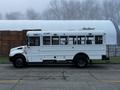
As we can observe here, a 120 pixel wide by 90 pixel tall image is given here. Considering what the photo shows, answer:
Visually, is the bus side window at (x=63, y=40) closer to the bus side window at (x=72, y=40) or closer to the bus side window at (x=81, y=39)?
the bus side window at (x=72, y=40)

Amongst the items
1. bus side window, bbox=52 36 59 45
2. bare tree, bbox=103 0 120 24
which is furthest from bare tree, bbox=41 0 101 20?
bus side window, bbox=52 36 59 45

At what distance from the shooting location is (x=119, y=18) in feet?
309

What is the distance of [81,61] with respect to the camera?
21344 millimetres

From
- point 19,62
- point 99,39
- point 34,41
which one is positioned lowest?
point 19,62

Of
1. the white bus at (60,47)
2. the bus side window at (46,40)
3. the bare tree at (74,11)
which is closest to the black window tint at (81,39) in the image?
the white bus at (60,47)

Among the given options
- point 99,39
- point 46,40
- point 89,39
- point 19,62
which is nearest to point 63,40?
point 46,40

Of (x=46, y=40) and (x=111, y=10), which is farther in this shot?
(x=111, y=10)

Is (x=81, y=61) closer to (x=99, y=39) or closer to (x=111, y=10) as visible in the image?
(x=99, y=39)

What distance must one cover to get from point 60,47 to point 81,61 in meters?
1.69

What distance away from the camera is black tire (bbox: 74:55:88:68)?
21.3m

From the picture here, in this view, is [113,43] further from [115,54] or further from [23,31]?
[23,31]

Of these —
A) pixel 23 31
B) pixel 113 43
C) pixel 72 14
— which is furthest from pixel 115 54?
pixel 72 14

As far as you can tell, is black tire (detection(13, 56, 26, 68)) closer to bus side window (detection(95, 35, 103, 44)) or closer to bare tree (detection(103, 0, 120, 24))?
bus side window (detection(95, 35, 103, 44))

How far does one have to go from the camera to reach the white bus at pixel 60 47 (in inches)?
842
